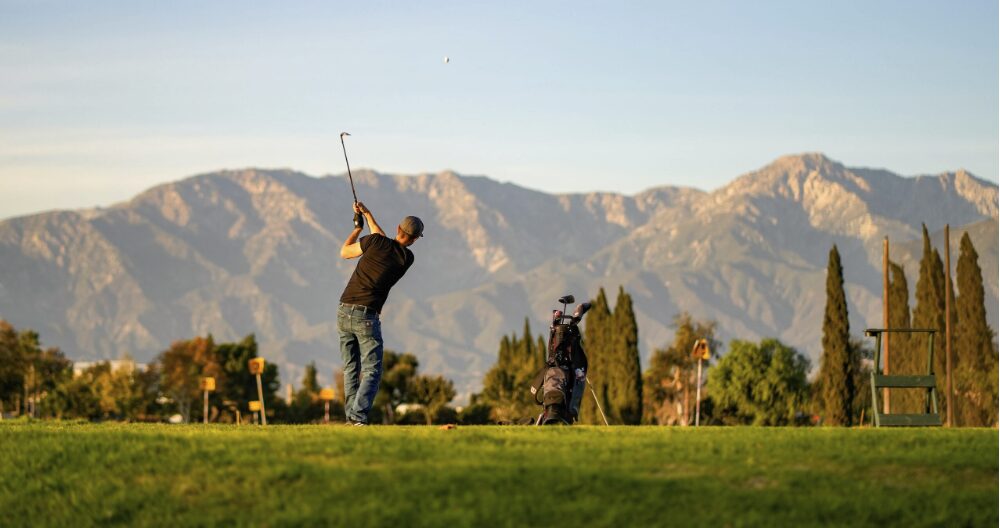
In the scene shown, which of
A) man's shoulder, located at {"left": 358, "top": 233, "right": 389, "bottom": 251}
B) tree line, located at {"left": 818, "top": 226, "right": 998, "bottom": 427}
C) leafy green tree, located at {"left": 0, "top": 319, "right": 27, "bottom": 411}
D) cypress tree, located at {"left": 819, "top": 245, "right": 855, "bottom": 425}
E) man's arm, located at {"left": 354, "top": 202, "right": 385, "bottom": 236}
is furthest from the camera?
leafy green tree, located at {"left": 0, "top": 319, "right": 27, "bottom": 411}

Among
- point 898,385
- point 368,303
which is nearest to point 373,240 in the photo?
point 368,303

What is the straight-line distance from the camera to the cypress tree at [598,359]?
10225cm

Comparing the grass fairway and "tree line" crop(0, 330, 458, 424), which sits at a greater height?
"tree line" crop(0, 330, 458, 424)

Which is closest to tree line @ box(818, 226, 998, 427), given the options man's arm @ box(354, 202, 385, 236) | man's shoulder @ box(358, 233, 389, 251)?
man's arm @ box(354, 202, 385, 236)

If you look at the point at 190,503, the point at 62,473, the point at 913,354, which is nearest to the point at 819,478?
the point at 190,503

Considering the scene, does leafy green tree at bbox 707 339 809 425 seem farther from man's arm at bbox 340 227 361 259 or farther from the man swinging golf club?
the man swinging golf club

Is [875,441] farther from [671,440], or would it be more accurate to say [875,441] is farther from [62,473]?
[62,473]

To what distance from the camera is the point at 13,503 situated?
16781mm

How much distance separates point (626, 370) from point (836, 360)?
61.3 ft

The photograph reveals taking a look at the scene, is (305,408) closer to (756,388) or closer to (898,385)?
(756,388)

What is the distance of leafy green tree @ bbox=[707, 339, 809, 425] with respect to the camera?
120750 mm

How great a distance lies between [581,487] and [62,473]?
6.02m

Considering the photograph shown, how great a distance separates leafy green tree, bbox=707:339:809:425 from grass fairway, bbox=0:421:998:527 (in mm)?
103377

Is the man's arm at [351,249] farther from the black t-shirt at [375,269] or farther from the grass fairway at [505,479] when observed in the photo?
the grass fairway at [505,479]
